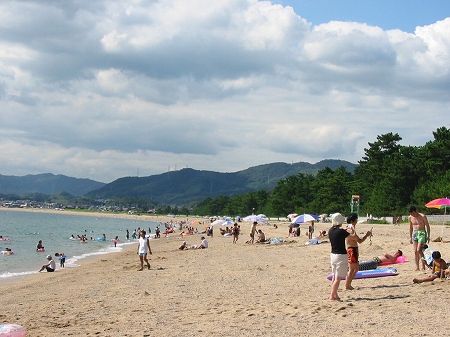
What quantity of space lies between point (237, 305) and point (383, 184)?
2118 inches

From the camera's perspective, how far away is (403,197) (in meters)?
57.6

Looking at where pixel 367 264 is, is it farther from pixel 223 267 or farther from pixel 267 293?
pixel 223 267

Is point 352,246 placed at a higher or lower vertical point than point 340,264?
higher

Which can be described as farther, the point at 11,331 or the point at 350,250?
the point at 350,250

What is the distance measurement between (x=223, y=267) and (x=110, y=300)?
6208mm

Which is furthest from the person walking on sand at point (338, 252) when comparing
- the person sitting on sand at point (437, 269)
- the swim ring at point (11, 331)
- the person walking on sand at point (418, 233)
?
the swim ring at point (11, 331)

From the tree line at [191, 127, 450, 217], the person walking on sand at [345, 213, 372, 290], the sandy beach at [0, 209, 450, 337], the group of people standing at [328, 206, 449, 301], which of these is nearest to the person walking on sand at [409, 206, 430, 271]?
the group of people standing at [328, 206, 449, 301]

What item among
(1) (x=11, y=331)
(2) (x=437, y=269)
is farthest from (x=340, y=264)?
(1) (x=11, y=331)

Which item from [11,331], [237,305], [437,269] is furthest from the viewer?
[437,269]

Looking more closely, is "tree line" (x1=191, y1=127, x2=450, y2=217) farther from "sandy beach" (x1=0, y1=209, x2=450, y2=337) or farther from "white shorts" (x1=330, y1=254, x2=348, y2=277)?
"white shorts" (x1=330, y1=254, x2=348, y2=277)

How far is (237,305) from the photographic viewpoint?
9.63m

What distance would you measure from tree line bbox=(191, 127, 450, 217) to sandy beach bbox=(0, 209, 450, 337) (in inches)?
1458

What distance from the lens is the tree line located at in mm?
54031

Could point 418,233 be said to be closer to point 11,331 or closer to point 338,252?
point 338,252
